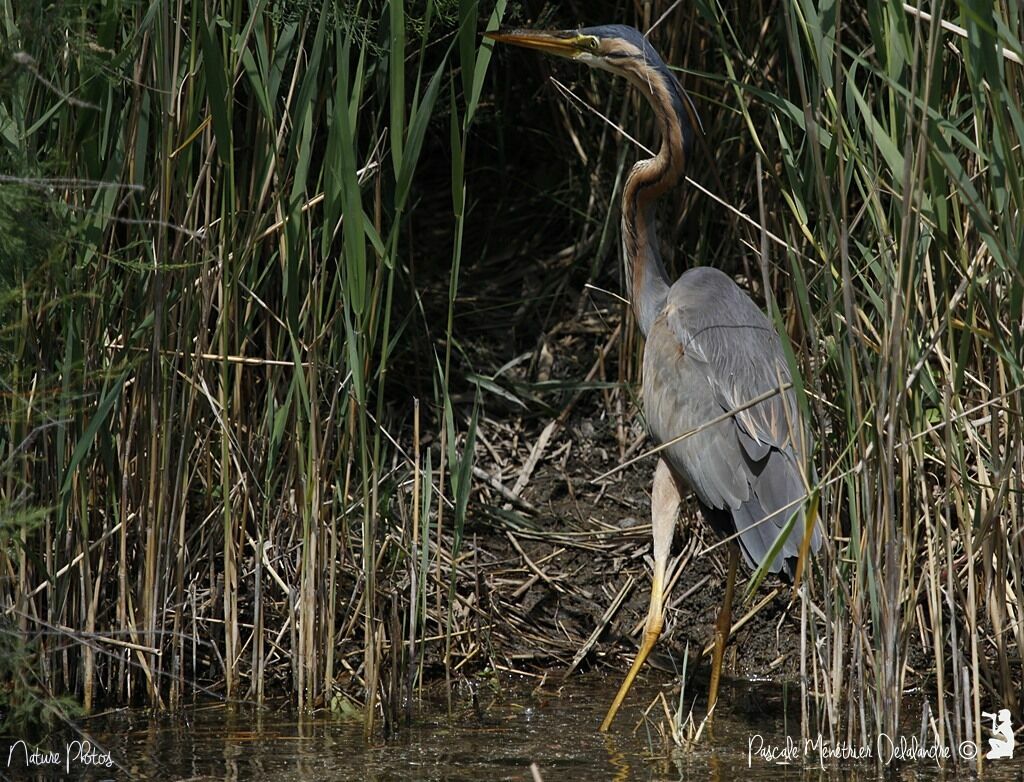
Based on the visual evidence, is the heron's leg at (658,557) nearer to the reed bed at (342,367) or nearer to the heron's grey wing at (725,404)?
the heron's grey wing at (725,404)

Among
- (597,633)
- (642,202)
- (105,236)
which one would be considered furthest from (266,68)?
(597,633)

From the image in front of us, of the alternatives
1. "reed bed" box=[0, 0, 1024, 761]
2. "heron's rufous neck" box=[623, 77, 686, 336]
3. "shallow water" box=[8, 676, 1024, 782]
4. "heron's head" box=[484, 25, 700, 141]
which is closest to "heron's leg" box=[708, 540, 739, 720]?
"shallow water" box=[8, 676, 1024, 782]

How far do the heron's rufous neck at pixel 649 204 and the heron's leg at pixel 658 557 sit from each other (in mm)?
564

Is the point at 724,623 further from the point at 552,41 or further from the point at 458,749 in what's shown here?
the point at 552,41

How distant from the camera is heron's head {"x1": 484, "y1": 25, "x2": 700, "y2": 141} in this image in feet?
12.9

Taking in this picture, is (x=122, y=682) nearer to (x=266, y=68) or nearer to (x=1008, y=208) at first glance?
(x=266, y=68)

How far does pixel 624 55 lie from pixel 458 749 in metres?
2.11

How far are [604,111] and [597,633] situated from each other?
1958mm

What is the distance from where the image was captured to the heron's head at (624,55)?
3.93 m

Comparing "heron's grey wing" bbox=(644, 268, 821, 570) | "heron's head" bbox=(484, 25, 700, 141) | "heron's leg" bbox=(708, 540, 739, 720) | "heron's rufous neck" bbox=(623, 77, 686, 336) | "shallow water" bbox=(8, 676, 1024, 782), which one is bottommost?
Answer: "shallow water" bbox=(8, 676, 1024, 782)

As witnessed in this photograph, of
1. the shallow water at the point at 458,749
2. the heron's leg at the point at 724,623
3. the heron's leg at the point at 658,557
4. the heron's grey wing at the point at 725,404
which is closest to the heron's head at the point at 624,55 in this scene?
the heron's grey wing at the point at 725,404

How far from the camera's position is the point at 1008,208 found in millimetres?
2580

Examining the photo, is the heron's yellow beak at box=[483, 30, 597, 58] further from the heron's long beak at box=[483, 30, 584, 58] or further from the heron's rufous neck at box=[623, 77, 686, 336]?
the heron's rufous neck at box=[623, 77, 686, 336]

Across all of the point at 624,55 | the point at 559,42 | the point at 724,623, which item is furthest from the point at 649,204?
the point at 724,623
